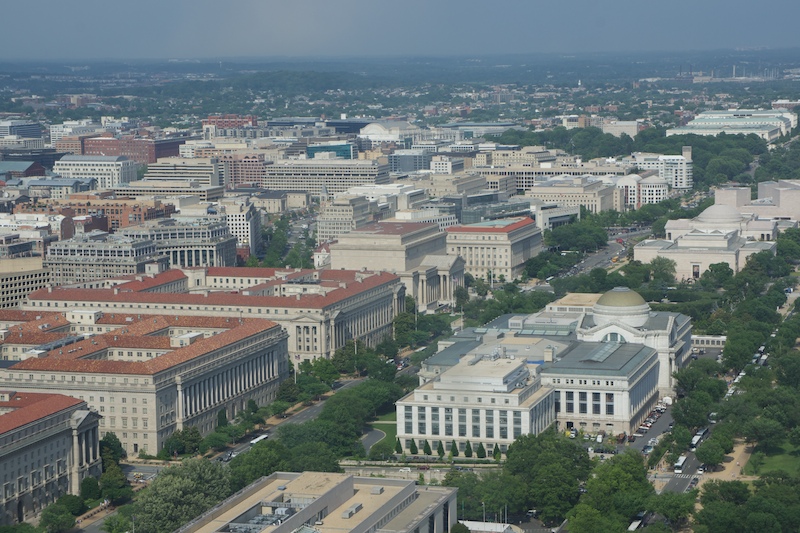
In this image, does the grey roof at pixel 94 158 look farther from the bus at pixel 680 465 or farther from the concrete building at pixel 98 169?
the bus at pixel 680 465

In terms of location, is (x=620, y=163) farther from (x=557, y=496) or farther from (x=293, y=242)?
(x=557, y=496)

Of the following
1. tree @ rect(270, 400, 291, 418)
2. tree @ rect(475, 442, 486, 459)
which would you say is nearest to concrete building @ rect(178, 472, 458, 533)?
tree @ rect(475, 442, 486, 459)

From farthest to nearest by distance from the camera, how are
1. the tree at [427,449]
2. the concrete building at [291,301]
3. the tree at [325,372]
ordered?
1. the concrete building at [291,301]
2. the tree at [325,372]
3. the tree at [427,449]

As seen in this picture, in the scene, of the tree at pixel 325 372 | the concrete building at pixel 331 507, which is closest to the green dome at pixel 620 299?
the tree at pixel 325 372

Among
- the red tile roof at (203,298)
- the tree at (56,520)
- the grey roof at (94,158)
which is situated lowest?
the tree at (56,520)

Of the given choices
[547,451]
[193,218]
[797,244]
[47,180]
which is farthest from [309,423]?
[47,180]

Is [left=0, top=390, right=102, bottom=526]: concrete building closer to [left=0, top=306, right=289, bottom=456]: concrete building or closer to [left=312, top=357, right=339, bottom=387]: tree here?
[left=0, top=306, right=289, bottom=456]: concrete building

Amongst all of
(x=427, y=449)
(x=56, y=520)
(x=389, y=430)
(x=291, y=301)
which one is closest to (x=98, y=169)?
(x=291, y=301)

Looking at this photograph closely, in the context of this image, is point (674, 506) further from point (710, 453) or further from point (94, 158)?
point (94, 158)
